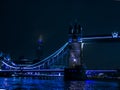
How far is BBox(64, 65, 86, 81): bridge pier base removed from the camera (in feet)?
314

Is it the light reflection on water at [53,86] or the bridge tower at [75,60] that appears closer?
the light reflection on water at [53,86]

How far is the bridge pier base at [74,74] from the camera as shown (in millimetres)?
95562

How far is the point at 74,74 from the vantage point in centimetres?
9625

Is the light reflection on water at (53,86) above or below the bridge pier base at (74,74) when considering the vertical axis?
below

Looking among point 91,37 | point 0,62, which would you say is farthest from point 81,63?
point 0,62

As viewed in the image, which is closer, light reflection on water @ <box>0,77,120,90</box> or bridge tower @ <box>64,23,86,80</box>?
light reflection on water @ <box>0,77,120,90</box>

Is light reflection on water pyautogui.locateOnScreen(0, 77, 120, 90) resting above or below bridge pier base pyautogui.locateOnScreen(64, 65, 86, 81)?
below

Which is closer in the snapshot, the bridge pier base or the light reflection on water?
the light reflection on water

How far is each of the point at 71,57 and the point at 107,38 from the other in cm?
1071

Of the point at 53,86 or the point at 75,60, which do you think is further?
the point at 75,60

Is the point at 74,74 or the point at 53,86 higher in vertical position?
the point at 74,74

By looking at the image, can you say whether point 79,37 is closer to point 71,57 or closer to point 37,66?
point 71,57

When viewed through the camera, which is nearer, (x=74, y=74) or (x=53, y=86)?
(x=53, y=86)

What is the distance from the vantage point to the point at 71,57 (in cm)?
10650
